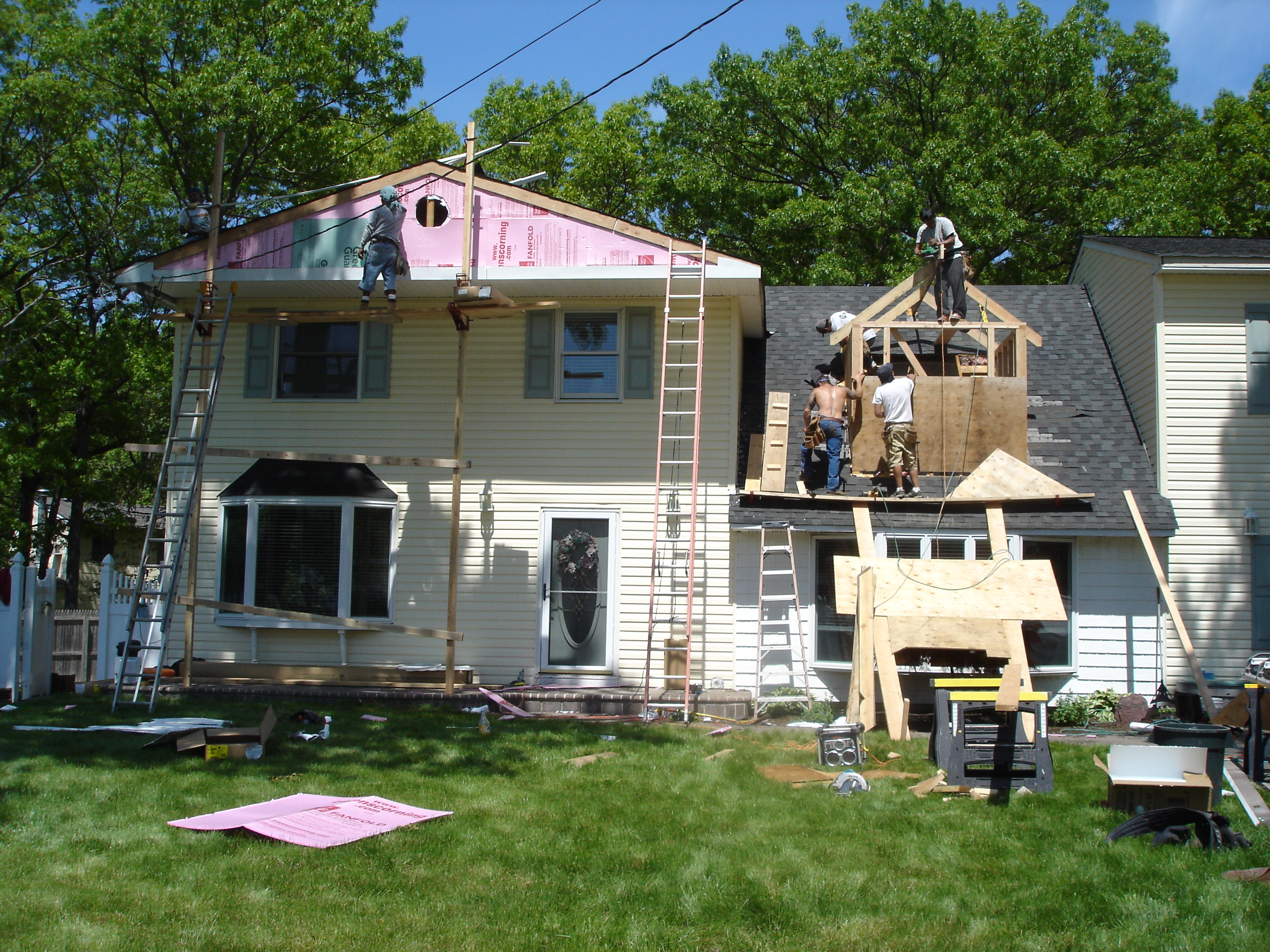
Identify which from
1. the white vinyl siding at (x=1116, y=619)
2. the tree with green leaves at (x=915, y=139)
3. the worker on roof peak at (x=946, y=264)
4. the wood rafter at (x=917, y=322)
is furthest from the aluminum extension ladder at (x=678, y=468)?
the tree with green leaves at (x=915, y=139)

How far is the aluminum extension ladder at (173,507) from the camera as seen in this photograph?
38.9 ft

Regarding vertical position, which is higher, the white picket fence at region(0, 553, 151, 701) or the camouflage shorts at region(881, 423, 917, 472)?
the camouflage shorts at region(881, 423, 917, 472)

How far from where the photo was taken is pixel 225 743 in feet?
28.0

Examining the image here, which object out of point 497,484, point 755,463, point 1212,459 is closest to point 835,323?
point 755,463

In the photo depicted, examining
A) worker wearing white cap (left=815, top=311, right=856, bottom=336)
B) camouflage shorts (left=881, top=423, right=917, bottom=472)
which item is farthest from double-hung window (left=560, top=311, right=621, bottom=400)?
camouflage shorts (left=881, top=423, right=917, bottom=472)

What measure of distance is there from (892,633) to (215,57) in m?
21.1

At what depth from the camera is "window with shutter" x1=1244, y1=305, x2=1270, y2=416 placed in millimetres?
13492

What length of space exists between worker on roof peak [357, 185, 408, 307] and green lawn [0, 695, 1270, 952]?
612 centimetres

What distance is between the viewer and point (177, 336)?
48.0 feet

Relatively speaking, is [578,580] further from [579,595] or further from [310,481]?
[310,481]

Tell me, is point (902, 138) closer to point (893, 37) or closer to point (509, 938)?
point (893, 37)

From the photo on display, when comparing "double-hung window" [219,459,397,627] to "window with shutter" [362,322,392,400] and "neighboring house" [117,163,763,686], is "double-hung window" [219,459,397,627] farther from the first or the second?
"window with shutter" [362,322,392,400]

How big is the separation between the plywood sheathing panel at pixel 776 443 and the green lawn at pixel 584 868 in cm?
503

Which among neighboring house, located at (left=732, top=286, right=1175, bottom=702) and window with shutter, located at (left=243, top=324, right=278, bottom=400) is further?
window with shutter, located at (left=243, top=324, right=278, bottom=400)
